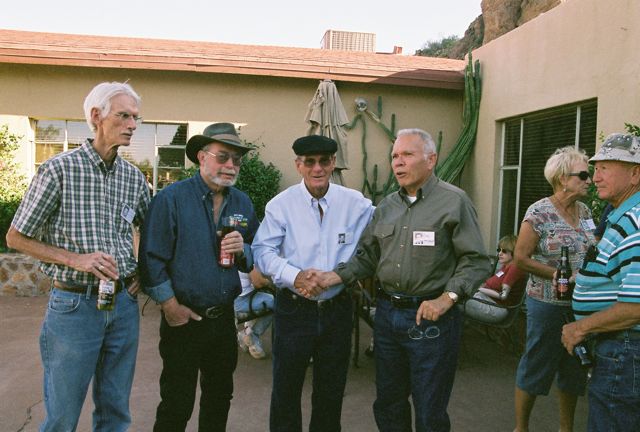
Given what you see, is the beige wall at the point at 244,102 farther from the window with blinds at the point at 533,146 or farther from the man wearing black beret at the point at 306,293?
the man wearing black beret at the point at 306,293

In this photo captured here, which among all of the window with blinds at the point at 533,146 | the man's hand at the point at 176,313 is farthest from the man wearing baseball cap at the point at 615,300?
the window with blinds at the point at 533,146

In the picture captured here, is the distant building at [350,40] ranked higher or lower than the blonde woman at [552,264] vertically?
higher

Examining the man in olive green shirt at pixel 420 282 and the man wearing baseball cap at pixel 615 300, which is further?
the man in olive green shirt at pixel 420 282

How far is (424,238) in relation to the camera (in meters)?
3.04

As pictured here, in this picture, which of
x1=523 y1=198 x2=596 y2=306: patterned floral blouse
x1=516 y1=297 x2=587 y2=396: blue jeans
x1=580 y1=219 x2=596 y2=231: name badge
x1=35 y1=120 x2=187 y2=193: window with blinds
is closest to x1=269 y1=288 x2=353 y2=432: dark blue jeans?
x1=516 y1=297 x2=587 y2=396: blue jeans

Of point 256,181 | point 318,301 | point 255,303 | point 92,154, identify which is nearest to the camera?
point 92,154

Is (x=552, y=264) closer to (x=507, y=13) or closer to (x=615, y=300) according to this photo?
(x=615, y=300)

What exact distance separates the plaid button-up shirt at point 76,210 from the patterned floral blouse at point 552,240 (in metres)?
2.79

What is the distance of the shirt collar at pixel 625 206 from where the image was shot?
2.55m

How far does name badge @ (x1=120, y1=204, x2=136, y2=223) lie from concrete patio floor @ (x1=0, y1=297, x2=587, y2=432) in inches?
73.9

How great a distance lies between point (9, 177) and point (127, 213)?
7.21 metres

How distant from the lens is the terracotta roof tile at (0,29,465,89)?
862cm

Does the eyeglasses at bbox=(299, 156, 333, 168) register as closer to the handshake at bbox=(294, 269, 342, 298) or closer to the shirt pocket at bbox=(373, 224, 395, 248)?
the shirt pocket at bbox=(373, 224, 395, 248)

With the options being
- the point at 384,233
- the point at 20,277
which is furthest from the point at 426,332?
the point at 20,277
